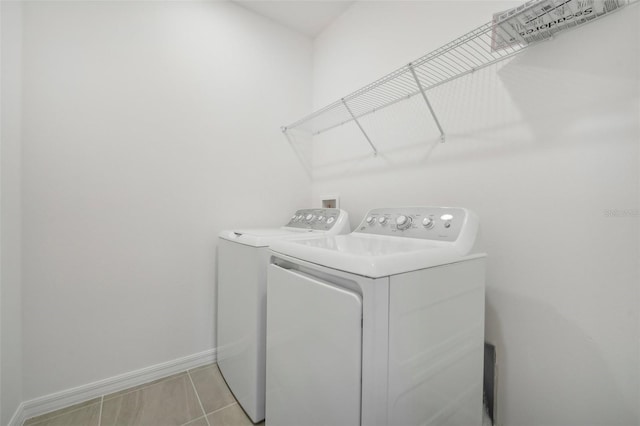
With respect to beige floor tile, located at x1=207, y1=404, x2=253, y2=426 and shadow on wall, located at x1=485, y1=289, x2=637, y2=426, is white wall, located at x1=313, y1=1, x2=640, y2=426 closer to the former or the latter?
shadow on wall, located at x1=485, y1=289, x2=637, y2=426

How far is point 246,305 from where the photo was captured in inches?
53.6

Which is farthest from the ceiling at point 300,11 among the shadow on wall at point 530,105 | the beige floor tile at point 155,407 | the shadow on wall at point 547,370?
the beige floor tile at point 155,407

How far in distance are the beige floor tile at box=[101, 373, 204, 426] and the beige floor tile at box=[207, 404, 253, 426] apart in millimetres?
81

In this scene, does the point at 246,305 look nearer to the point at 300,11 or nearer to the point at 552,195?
the point at 552,195

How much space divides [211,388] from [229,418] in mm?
289

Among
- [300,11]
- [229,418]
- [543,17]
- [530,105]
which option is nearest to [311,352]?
[229,418]

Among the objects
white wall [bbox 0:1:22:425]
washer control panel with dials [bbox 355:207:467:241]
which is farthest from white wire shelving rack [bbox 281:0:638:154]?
white wall [bbox 0:1:22:425]

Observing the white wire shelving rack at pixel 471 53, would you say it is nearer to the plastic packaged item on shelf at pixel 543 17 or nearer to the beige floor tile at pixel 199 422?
the plastic packaged item on shelf at pixel 543 17

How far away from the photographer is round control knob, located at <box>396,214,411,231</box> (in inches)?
47.7

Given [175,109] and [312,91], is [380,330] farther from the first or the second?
[312,91]

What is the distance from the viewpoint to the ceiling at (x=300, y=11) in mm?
1996

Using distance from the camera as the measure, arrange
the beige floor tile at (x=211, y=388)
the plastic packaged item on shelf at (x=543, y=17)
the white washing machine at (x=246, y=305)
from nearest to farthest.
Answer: the plastic packaged item on shelf at (x=543, y=17), the white washing machine at (x=246, y=305), the beige floor tile at (x=211, y=388)

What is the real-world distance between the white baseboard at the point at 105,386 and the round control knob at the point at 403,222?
5.24ft

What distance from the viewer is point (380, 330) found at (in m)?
0.70
